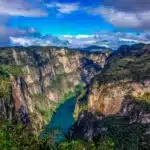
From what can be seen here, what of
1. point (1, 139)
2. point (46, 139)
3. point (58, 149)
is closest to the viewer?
point (1, 139)

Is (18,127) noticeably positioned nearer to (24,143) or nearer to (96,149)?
(24,143)

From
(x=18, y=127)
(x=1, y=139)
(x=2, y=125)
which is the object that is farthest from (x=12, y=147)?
(x=18, y=127)

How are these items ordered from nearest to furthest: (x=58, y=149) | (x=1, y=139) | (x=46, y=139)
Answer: (x=1, y=139) < (x=58, y=149) < (x=46, y=139)

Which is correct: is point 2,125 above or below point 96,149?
above

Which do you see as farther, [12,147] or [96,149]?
[96,149]

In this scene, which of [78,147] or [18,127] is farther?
[18,127]

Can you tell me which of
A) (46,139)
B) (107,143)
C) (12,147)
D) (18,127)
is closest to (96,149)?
(107,143)

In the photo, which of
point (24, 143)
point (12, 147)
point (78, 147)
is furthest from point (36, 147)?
point (12, 147)

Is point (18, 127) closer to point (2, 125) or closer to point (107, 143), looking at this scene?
point (2, 125)

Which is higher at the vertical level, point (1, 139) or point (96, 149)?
point (1, 139)
